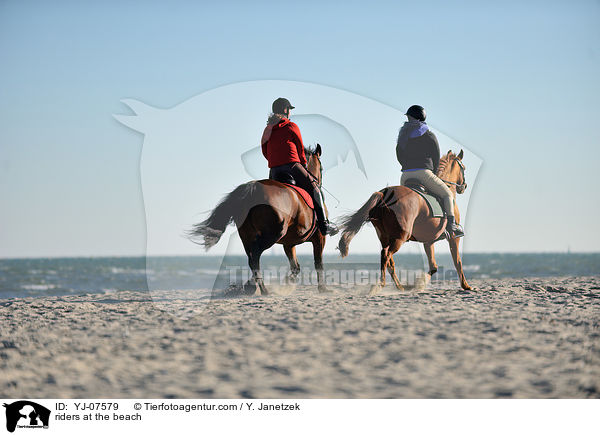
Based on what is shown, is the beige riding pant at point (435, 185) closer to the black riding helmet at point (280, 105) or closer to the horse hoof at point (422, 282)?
the horse hoof at point (422, 282)

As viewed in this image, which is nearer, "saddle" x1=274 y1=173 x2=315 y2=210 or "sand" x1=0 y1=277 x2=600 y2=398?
"sand" x1=0 y1=277 x2=600 y2=398

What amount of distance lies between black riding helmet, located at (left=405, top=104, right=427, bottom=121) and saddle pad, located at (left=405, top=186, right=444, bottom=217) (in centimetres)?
115

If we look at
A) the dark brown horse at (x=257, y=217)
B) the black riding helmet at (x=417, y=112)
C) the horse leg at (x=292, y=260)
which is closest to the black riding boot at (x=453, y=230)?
the black riding helmet at (x=417, y=112)

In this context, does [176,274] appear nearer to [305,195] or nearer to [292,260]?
[292,260]

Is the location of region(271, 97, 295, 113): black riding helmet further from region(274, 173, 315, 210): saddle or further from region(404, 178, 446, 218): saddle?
region(404, 178, 446, 218): saddle

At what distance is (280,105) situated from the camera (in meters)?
8.16

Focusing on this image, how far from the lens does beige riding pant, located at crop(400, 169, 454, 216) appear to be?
8.52 meters

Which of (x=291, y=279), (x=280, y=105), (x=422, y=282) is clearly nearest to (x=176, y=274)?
(x=291, y=279)

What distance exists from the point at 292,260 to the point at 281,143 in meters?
2.09

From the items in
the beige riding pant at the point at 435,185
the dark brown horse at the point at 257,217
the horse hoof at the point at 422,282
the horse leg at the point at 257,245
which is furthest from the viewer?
the horse hoof at the point at 422,282

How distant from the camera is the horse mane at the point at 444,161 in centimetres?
897
